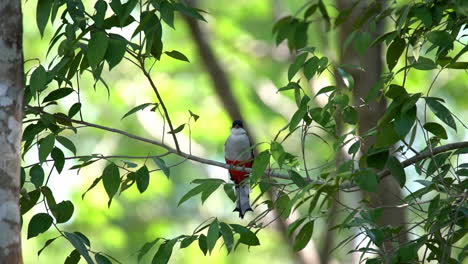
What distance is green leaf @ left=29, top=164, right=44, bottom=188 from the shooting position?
2.95m

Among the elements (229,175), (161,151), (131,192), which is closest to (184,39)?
(161,151)

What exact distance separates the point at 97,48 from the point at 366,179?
1.04 metres

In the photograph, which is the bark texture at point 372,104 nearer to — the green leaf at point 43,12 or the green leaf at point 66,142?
the green leaf at point 66,142

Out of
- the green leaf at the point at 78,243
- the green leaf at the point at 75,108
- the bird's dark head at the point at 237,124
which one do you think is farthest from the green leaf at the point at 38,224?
the bird's dark head at the point at 237,124

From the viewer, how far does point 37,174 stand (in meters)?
2.96

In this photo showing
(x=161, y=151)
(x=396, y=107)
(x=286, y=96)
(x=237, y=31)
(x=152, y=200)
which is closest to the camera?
(x=396, y=107)

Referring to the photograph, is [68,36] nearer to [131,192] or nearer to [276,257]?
[131,192]

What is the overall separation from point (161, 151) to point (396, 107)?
827 centimetres

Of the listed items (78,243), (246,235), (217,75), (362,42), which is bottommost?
(78,243)

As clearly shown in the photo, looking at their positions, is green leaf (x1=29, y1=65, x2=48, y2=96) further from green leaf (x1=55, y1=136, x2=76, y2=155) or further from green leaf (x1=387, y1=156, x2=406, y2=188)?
green leaf (x1=387, y1=156, x2=406, y2=188)

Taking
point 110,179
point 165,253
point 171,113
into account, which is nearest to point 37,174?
point 110,179

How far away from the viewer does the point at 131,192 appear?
10.9 meters

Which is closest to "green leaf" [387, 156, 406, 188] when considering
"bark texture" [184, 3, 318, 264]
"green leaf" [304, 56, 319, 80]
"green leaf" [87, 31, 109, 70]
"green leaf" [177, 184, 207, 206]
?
"green leaf" [304, 56, 319, 80]

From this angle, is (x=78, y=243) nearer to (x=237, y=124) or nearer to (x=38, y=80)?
(x=38, y=80)
